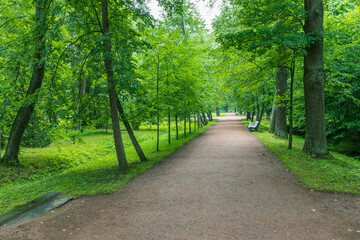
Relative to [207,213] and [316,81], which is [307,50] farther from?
[207,213]

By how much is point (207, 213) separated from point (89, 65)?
543 centimetres

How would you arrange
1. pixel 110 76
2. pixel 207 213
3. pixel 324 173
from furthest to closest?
1. pixel 110 76
2. pixel 324 173
3. pixel 207 213

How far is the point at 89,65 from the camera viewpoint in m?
7.05

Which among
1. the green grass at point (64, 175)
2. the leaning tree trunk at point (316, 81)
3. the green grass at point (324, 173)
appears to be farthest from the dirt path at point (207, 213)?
the leaning tree trunk at point (316, 81)

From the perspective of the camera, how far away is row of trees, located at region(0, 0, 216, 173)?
682cm

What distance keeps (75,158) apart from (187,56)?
7927mm

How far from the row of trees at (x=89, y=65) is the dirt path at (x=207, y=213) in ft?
8.49

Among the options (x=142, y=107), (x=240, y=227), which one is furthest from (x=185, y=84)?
(x=240, y=227)

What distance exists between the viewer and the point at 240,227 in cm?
375

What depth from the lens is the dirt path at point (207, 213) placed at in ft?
11.9

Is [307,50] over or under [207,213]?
over

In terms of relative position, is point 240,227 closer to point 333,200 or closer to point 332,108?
point 333,200

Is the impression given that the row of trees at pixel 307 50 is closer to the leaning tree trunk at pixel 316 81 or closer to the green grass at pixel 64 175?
the leaning tree trunk at pixel 316 81

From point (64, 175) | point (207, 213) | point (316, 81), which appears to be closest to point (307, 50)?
point (316, 81)
